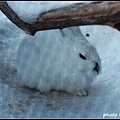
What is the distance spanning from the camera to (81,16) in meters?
1.61

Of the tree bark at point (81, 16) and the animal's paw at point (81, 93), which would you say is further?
the animal's paw at point (81, 93)

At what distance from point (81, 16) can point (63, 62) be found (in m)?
0.74

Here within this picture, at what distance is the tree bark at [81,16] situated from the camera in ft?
5.12

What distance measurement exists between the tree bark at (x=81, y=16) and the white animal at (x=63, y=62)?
52 cm

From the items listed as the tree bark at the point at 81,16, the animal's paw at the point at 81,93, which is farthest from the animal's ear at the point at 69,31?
the tree bark at the point at 81,16

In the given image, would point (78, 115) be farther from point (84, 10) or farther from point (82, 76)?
point (84, 10)

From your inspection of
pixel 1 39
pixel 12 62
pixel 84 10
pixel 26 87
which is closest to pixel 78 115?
pixel 26 87

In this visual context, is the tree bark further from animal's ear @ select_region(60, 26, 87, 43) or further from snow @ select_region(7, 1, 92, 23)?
animal's ear @ select_region(60, 26, 87, 43)

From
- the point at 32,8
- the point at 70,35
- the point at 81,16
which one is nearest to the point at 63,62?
the point at 70,35

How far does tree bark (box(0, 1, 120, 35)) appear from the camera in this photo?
1.56 m

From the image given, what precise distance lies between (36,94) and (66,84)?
0.76 ft

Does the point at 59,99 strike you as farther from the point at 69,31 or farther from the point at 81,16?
the point at 81,16

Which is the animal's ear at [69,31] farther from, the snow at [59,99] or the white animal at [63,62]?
the snow at [59,99]

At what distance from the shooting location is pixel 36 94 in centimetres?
238
